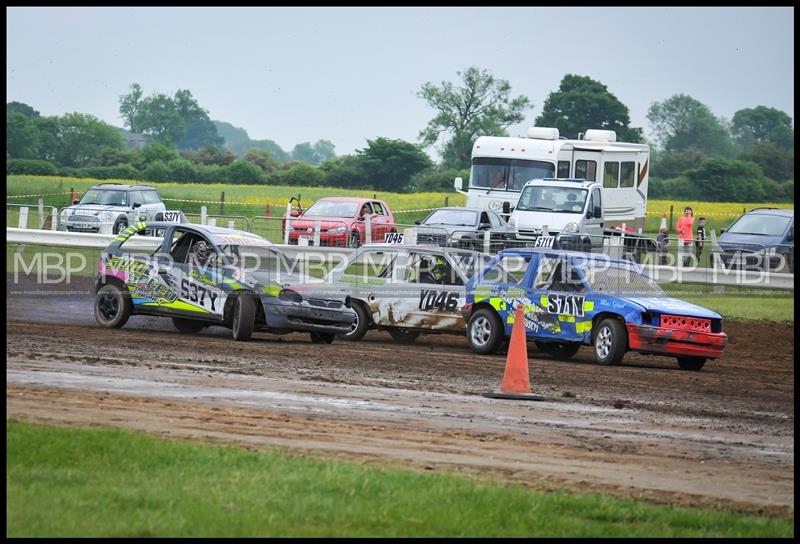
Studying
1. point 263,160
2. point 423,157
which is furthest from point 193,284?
point 263,160

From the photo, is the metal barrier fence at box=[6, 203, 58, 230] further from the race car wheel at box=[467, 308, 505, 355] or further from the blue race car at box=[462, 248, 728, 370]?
the race car wheel at box=[467, 308, 505, 355]

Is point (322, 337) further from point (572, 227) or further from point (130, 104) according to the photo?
point (130, 104)

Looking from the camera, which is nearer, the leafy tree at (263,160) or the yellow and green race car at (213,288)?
the yellow and green race car at (213,288)

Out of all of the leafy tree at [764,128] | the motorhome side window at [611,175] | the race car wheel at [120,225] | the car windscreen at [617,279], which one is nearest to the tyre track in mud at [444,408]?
the car windscreen at [617,279]

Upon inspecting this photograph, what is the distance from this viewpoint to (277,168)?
92.3m

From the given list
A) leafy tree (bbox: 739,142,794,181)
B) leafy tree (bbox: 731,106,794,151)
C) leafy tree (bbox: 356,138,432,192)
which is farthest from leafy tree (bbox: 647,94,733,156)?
leafy tree (bbox: 356,138,432,192)

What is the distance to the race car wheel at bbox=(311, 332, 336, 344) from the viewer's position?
61.5 feet

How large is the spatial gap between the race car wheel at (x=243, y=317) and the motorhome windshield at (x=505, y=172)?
61.0ft

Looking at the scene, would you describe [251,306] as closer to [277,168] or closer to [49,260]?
[49,260]

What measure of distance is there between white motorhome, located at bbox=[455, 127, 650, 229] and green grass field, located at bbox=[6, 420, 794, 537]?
86.4 ft

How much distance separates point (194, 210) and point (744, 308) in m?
33.3

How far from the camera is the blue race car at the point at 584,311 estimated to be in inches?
674

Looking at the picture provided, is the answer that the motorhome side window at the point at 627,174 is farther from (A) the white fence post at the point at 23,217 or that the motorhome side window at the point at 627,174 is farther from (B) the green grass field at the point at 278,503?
(B) the green grass field at the point at 278,503

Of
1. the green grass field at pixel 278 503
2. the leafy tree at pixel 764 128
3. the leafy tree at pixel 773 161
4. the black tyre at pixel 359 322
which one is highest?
the leafy tree at pixel 764 128
